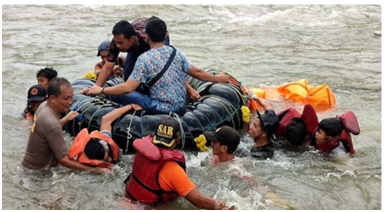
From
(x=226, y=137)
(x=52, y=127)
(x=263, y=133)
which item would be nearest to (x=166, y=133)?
(x=226, y=137)

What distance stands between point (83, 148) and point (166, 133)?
4.18 feet

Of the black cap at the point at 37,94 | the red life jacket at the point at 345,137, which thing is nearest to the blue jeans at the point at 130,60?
the black cap at the point at 37,94

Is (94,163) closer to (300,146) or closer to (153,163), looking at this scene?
(153,163)

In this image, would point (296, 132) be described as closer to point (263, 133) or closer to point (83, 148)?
point (263, 133)

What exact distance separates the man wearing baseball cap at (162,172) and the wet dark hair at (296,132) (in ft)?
5.73

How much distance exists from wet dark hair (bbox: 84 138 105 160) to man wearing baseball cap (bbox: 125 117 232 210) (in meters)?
0.89

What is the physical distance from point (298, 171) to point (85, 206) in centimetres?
250

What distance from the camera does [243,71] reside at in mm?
10891

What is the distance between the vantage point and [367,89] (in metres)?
9.41

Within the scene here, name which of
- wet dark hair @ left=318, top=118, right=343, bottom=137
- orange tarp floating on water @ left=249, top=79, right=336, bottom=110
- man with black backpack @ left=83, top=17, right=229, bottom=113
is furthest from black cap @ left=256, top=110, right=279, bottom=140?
orange tarp floating on water @ left=249, top=79, right=336, bottom=110

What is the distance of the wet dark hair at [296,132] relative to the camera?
19.8 feet

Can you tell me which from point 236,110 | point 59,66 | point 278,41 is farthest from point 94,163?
point 278,41

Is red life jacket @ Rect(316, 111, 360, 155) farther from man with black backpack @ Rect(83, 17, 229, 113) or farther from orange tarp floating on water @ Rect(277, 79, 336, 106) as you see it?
orange tarp floating on water @ Rect(277, 79, 336, 106)

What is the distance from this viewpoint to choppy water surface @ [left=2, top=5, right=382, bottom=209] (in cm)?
525
